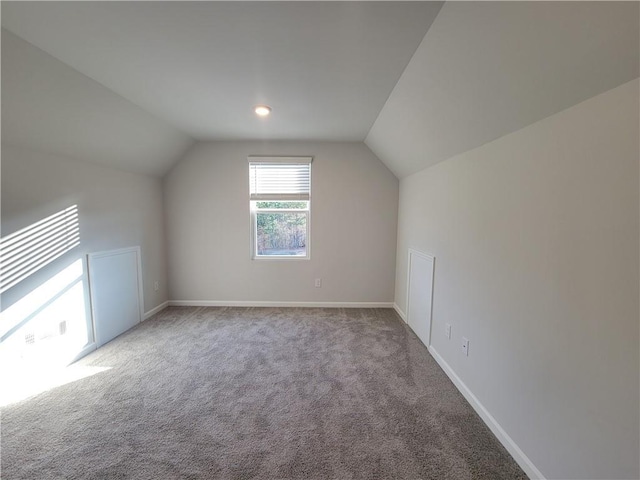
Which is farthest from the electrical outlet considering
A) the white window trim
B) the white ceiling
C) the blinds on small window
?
the blinds on small window

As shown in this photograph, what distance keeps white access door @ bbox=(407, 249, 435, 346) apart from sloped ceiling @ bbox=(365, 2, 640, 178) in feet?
3.95

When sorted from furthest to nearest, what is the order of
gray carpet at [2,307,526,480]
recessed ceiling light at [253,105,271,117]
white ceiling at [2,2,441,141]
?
recessed ceiling light at [253,105,271,117] < gray carpet at [2,307,526,480] < white ceiling at [2,2,441,141]

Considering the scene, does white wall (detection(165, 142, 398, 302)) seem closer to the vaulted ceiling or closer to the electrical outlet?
the vaulted ceiling

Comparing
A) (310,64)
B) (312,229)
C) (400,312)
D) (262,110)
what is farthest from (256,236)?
(310,64)

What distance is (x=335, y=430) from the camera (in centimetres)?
156

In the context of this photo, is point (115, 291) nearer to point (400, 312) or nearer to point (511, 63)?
point (400, 312)

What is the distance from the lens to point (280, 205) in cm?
359

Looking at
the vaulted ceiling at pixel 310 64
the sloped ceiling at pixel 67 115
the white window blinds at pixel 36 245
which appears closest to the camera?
the vaulted ceiling at pixel 310 64

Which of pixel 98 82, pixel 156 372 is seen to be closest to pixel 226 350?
pixel 156 372

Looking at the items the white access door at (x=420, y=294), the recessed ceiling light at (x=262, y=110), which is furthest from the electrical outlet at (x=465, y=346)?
the recessed ceiling light at (x=262, y=110)

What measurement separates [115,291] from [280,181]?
236 centimetres

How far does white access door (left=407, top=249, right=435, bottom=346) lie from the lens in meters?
2.50

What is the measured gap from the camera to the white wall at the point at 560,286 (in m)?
0.91

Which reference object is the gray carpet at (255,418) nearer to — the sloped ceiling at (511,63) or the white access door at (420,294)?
the white access door at (420,294)
